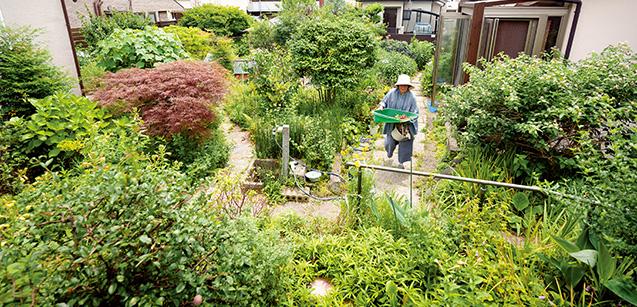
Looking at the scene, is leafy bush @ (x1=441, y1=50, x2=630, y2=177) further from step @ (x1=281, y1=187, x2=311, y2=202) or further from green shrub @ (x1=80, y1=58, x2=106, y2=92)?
green shrub @ (x1=80, y1=58, x2=106, y2=92)

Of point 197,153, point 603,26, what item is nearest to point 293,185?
point 197,153

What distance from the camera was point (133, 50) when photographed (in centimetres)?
551

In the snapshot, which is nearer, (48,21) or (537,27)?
(48,21)

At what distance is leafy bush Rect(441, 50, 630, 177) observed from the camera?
A: 11.1 ft

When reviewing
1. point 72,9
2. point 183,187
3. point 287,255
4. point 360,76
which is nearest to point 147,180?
point 183,187

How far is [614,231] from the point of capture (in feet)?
6.89

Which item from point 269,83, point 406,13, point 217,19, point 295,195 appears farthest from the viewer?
point 406,13

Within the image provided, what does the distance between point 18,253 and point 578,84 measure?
4.80 metres

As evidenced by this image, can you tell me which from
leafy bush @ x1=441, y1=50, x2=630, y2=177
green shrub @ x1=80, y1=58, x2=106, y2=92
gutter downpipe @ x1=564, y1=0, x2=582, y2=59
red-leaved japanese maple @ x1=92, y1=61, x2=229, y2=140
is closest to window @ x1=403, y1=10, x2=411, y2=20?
gutter downpipe @ x1=564, y1=0, x2=582, y2=59

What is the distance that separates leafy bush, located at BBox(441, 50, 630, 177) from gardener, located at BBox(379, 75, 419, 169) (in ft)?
2.20

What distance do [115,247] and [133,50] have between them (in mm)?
5137

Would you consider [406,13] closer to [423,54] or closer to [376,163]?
[423,54]

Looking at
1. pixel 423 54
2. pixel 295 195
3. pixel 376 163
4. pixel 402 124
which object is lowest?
pixel 295 195

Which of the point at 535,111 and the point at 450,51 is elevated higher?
the point at 450,51
